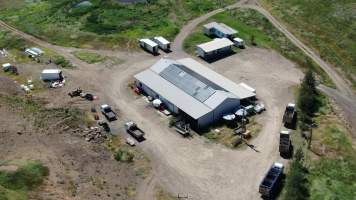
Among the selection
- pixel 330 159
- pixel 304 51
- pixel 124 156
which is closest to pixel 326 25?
pixel 304 51

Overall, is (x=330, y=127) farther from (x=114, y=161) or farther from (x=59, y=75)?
(x=59, y=75)

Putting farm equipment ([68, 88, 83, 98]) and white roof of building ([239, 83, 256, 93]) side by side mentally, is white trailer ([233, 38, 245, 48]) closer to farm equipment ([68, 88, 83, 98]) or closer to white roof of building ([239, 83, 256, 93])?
white roof of building ([239, 83, 256, 93])

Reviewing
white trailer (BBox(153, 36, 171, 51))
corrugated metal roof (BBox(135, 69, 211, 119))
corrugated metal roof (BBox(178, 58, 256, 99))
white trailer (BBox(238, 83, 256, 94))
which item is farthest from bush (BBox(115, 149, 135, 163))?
white trailer (BBox(153, 36, 171, 51))

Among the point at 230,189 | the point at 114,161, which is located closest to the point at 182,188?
the point at 230,189

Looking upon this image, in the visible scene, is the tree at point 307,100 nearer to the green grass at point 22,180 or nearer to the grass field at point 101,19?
the grass field at point 101,19

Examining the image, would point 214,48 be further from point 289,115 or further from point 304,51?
point 289,115

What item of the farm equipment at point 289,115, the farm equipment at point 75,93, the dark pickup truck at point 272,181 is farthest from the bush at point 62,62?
the dark pickup truck at point 272,181
